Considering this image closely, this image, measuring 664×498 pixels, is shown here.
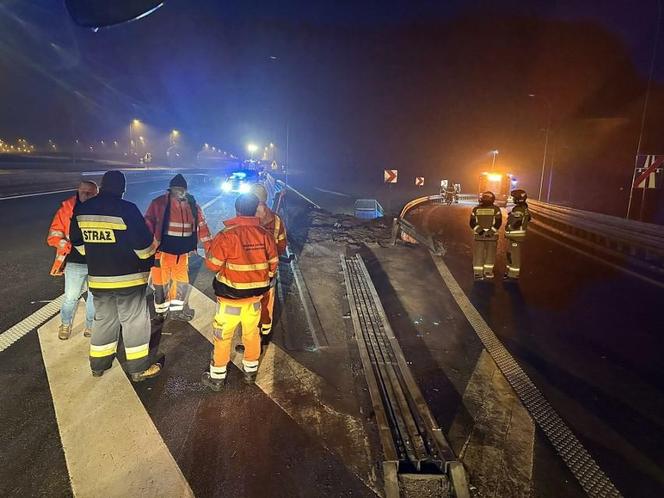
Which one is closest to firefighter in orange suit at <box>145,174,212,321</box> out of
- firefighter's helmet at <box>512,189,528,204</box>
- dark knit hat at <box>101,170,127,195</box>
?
dark knit hat at <box>101,170,127,195</box>

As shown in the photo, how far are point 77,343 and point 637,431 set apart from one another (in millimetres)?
5439

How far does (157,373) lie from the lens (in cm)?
408

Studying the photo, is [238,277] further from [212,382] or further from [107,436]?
[107,436]

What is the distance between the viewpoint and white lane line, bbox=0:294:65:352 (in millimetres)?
4547

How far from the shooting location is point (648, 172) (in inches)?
454

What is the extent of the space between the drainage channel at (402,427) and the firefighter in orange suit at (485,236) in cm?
324

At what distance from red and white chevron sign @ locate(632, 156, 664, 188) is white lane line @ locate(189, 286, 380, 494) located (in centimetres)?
1179

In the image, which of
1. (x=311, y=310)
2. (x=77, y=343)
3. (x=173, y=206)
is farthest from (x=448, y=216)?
(x=77, y=343)

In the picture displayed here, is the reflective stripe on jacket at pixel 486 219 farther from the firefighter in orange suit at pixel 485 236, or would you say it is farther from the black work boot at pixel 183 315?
the black work boot at pixel 183 315

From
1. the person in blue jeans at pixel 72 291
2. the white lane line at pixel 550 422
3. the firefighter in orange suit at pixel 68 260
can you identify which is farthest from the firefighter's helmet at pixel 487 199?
the person in blue jeans at pixel 72 291

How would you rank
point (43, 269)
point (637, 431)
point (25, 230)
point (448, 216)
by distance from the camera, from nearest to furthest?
point (637, 431) < point (43, 269) < point (25, 230) < point (448, 216)

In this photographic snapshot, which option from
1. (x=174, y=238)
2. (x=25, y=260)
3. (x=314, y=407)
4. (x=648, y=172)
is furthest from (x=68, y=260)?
(x=648, y=172)

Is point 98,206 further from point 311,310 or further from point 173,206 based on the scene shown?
point 311,310

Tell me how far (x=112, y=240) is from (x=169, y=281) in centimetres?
173
